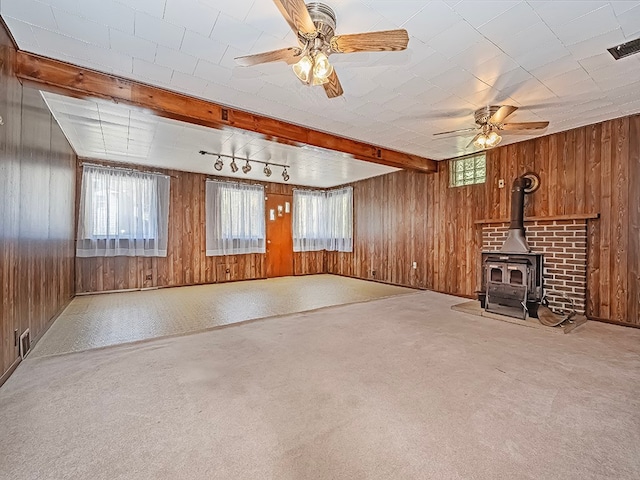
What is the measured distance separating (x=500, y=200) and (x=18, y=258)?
5.81 meters

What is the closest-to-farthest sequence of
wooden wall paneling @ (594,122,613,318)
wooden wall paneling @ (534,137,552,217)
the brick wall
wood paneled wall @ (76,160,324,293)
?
1. wooden wall paneling @ (594,122,613,318)
2. the brick wall
3. wooden wall paneling @ (534,137,552,217)
4. wood paneled wall @ (76,160,324,293)

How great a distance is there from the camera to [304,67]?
196 cm

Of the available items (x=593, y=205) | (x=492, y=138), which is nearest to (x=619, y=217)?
(x=593, y=205)

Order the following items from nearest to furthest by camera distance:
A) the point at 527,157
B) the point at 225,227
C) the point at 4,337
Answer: the point at 4,337, the point at 527,157, the point at 225,227

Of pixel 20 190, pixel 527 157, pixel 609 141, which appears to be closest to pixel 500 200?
pixel 527 157

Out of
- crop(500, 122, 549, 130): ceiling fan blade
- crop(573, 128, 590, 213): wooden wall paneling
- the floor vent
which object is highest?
crop(500, 122, 549, 130): ceiling fan blade

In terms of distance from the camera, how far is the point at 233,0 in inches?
71.1

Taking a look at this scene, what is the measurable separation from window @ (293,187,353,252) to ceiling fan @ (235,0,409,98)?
5654mm

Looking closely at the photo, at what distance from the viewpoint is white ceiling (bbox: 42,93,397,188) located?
3463mm

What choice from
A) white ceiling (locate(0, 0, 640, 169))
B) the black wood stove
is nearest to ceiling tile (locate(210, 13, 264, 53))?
white ceiling (locate(0, 0, 640, 169))

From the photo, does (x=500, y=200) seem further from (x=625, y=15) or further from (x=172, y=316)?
(x=172, y=316)

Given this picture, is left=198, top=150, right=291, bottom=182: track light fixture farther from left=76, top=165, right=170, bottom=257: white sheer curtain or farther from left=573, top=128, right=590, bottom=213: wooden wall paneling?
left=573, top=128, right=590, bottom=213: wooden wall paneling

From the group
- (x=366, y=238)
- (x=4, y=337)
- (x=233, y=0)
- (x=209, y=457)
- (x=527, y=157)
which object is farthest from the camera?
(x=366, y=238)

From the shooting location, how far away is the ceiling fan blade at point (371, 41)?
1.77 meters
